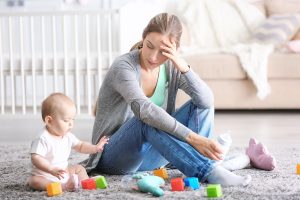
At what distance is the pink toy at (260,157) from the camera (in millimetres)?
2371

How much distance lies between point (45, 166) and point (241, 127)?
6.45 feet

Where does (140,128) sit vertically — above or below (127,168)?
above

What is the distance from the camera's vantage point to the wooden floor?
333cm

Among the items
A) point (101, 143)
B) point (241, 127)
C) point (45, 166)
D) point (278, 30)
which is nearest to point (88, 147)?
point (101, 143)

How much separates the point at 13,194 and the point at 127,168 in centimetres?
44

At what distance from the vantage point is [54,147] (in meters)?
2.02

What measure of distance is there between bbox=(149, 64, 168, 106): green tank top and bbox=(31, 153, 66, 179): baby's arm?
1.47 feet

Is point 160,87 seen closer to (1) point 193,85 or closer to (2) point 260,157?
(1) point 193,85

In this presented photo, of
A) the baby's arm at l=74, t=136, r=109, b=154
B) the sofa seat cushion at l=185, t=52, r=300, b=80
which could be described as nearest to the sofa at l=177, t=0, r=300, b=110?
the sofa seat cushion at l=185, t=52, r=300, b=80

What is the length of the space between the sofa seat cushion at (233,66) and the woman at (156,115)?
2.02 m

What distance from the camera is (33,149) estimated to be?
6.55ft

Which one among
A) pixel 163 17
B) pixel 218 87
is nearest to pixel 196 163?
pixel 163 17

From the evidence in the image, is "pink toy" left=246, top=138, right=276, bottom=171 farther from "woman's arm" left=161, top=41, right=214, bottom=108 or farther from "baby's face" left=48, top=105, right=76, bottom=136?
"baby's face" left=48, top=105, right=76, bottom=136

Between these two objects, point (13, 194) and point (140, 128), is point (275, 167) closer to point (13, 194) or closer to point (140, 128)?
point (140, 128)
